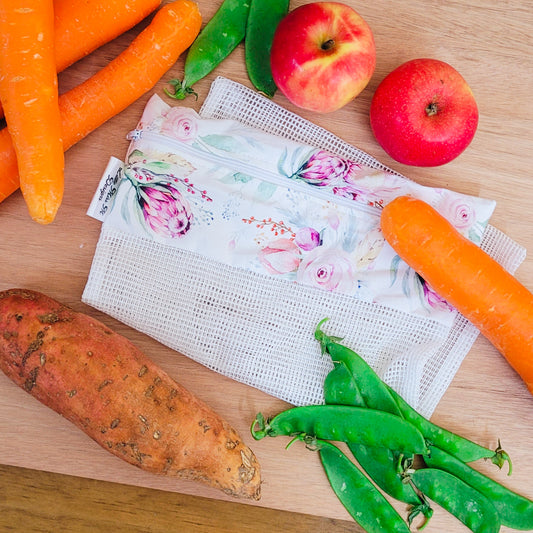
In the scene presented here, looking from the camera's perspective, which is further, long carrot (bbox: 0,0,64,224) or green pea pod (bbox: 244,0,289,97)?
green pea pod (bbox: 244,0,289,97)

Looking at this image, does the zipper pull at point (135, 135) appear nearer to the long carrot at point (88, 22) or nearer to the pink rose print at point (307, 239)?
the long carrot at point (88, 22)

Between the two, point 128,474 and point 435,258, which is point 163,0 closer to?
point 435,258

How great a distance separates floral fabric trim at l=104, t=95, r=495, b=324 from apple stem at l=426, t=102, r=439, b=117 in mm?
101

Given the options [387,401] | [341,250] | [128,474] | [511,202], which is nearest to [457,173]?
[511,202]

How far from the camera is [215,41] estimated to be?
747 millimetres

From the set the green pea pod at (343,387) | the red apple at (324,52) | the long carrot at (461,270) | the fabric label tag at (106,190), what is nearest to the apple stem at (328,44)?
the red apple at (324,52)

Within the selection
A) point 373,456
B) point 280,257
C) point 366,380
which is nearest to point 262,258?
point 280,257

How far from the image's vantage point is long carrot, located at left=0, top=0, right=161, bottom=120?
70cm

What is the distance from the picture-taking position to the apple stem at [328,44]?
667mm

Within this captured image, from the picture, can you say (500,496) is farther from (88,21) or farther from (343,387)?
(88,21)

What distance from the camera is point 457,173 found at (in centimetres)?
78

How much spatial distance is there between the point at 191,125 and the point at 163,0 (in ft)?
0.64

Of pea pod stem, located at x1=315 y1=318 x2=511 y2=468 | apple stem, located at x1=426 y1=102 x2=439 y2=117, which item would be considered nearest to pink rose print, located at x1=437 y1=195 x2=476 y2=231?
apple stem, located at x1=426 y1=102 x2=439 y2=117

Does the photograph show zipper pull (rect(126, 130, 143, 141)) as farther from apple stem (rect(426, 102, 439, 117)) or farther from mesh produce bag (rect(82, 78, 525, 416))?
apple stem (rect(426, 102, 439, 117))
